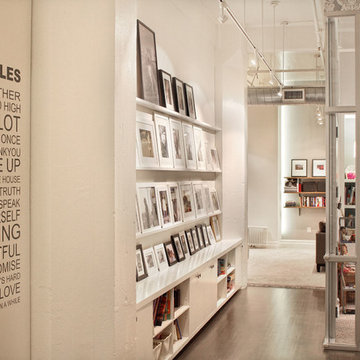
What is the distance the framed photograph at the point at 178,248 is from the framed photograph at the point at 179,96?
4.84 ft

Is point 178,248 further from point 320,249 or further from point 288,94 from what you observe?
point 320,249

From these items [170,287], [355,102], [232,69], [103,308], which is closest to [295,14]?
[232,69]

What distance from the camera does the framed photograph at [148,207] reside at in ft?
17.2

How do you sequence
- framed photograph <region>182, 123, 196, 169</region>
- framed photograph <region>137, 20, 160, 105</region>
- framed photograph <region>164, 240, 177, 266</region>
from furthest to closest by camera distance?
framed photograph <region>182, 123, 196, 169</region> < framed photograph <region>164, 240, 177, 266</region> < framed photograph <region>137, 20, 160, 105</region>

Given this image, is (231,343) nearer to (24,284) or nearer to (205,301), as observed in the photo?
(205,301)

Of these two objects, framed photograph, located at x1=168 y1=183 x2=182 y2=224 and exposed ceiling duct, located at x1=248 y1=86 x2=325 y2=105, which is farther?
exposed ceiling duct, located at x1=248 y1=86 x2=325 y2=105

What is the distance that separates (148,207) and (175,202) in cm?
92

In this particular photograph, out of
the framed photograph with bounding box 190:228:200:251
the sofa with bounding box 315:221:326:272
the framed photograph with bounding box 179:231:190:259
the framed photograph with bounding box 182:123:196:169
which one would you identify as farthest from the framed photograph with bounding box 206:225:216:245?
the sofa with bounding box 315:221:326:272

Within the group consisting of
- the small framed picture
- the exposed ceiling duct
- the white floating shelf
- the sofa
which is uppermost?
the exposed ceiling duct

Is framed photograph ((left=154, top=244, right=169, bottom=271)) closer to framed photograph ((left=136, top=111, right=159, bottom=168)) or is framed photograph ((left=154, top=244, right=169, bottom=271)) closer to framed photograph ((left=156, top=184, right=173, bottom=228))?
framed photograph ((left=156, top=184, right=173, bottom=228))

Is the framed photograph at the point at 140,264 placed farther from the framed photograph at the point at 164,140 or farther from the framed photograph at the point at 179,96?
the framed photograph at the point at 179,96

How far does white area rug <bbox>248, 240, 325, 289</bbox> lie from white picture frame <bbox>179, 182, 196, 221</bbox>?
8.69 feet

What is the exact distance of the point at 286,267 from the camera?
1083 cm

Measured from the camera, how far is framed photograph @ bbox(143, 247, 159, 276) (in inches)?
210
